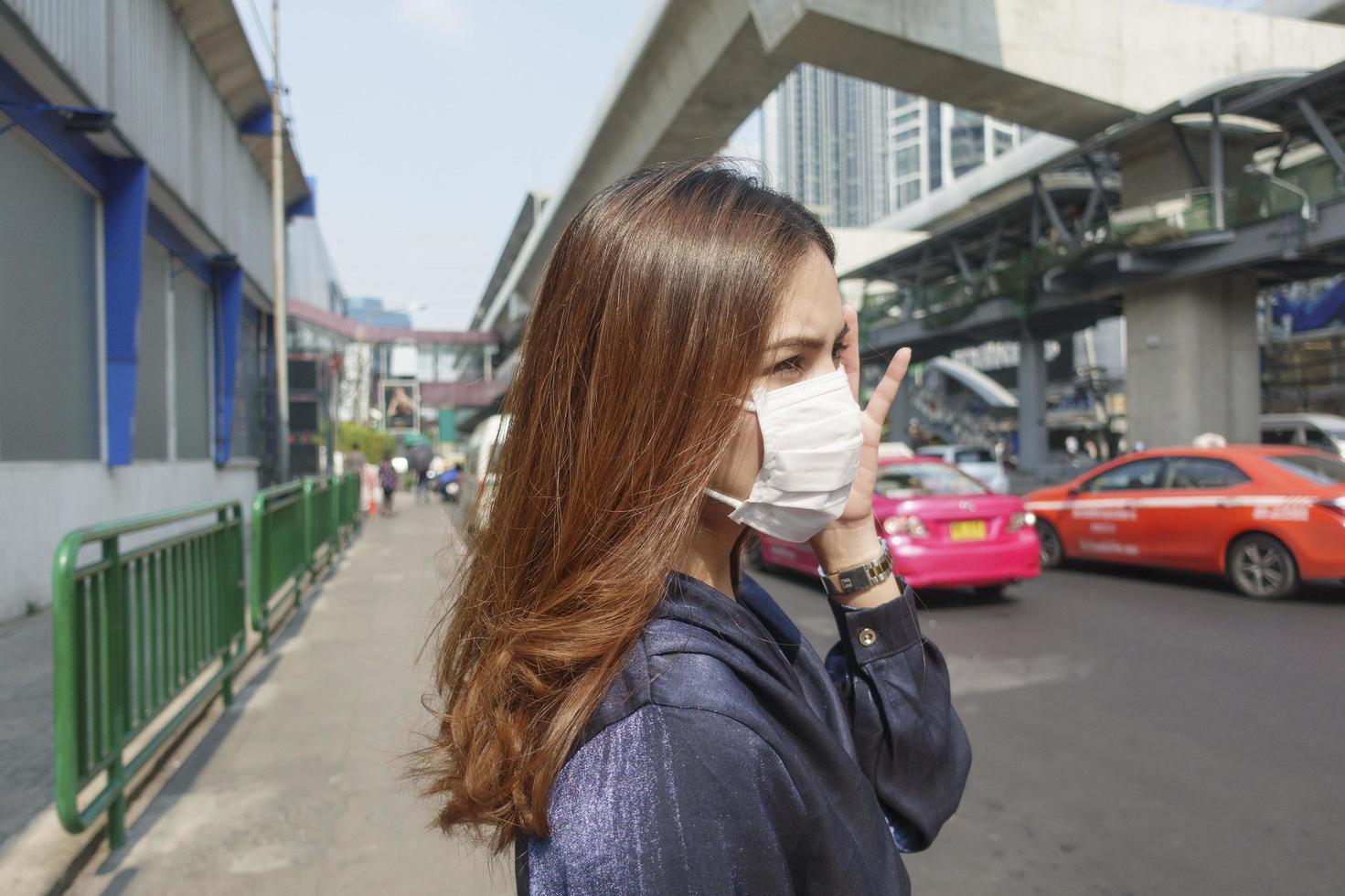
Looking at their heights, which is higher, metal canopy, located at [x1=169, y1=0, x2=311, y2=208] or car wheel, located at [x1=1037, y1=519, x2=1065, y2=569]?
metal canopy, located at [x1=169, y1=0, x2=311, y2=208]

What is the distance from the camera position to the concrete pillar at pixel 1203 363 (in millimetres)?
20266

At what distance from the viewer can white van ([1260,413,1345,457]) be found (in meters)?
20.8

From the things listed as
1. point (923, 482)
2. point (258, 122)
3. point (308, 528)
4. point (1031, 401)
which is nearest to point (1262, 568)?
point (923, 482)

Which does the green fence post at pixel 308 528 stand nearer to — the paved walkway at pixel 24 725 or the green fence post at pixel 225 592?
the paved walkway at pixel 24 725

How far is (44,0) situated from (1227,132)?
22.3 metres

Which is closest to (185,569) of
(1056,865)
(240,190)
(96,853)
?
(96,853)

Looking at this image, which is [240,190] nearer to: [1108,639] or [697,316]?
[1108,639]

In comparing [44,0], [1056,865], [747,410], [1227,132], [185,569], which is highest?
[1227,132]

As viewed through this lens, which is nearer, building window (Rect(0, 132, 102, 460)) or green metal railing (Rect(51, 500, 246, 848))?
green metal railing (Rect(51, 500, 246, 848))

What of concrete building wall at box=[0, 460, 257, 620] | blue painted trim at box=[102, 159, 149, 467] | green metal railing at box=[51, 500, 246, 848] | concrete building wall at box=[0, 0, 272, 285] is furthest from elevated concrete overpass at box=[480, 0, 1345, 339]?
green metal railing at box=[51, 500, 246, 848]

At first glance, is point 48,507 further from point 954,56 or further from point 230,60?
point 954,56

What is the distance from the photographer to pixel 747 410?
1113 millimetres

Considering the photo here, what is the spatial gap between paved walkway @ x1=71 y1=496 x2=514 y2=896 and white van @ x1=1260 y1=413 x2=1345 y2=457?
74.4 feet

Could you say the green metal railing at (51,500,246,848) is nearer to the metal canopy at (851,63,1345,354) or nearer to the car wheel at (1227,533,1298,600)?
the car wheel at (1227,533,1298,600)
